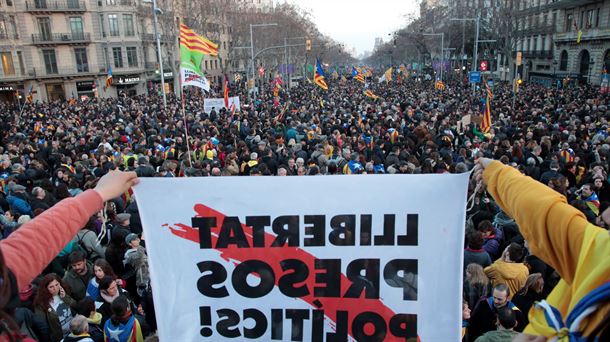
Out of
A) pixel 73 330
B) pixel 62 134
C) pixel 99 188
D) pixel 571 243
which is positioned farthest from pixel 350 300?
pixel 62 134

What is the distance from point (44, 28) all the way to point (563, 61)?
2045 inches

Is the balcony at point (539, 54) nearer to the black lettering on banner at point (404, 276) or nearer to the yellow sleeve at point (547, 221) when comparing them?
the black lettering on banner at point (404, 276)

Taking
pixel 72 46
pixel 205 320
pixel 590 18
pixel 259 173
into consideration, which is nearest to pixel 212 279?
pixel 205 320

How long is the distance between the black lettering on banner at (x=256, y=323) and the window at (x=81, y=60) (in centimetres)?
4825

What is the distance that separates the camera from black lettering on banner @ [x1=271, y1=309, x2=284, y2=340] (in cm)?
231

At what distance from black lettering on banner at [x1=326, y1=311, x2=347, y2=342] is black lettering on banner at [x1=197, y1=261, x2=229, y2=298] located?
57 centimetres

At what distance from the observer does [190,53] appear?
38.1 feet

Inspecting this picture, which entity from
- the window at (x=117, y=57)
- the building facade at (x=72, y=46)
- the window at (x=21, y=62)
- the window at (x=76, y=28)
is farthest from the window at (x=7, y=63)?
the window at (x=117, y=57)

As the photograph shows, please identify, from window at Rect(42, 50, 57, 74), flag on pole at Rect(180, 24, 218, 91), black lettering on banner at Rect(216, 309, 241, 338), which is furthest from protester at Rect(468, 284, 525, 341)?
window at Rect(42, 50, 57, 74)

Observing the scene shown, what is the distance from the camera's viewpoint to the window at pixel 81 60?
44.0 m

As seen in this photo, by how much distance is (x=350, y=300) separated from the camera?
2.29 m

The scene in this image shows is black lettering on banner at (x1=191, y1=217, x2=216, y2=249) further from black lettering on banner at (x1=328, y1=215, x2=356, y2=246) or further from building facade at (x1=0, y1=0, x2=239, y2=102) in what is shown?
building facade at (x1=0, y1=0, x2=239, y2=102)

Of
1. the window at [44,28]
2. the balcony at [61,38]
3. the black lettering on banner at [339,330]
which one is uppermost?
the window at [44,28]

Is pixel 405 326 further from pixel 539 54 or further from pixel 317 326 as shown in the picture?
pixel 539 54
